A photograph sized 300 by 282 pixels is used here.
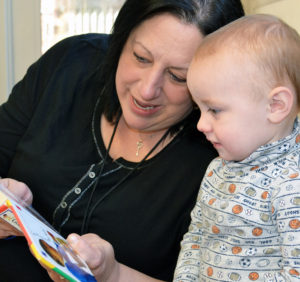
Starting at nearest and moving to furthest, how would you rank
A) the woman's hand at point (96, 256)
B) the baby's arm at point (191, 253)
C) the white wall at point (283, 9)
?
the woman's hand at point (96, 256), the baby's arm at point (191, 253), the white wall at point (283, 9)

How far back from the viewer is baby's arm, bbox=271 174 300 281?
0.86m

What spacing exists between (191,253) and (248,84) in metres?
0.42

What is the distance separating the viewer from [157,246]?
124 centimetres

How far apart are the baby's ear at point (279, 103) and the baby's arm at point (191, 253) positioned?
297 millimetres

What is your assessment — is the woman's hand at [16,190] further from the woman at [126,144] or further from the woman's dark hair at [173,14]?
the woman's dark hair at [173,14]

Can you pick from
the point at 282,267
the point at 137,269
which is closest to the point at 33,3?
Answer: the point at 137,269

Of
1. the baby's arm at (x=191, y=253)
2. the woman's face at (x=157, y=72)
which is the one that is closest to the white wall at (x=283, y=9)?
the woman's face at (x=157, y=72)

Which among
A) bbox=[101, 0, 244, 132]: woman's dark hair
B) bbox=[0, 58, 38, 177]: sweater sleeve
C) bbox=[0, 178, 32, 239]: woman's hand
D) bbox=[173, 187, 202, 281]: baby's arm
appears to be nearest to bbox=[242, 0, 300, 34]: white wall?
bbox=[101, 0, 244, 132]: woman's dark hair

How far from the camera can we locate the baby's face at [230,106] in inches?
36.9

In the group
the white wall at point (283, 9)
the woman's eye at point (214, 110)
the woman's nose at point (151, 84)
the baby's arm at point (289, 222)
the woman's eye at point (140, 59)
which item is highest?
the white wall at point (283, 9)

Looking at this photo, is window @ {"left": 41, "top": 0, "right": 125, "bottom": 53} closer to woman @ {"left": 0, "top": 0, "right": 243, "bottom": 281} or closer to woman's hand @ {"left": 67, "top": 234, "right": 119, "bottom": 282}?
woman @ {"left": 0, "top": 0, "right": 243, "bottom": 281}

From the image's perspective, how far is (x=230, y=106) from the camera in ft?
3.12

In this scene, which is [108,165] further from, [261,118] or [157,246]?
[261,118]

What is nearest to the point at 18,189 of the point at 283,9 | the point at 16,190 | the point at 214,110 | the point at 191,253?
the point at 16,190
